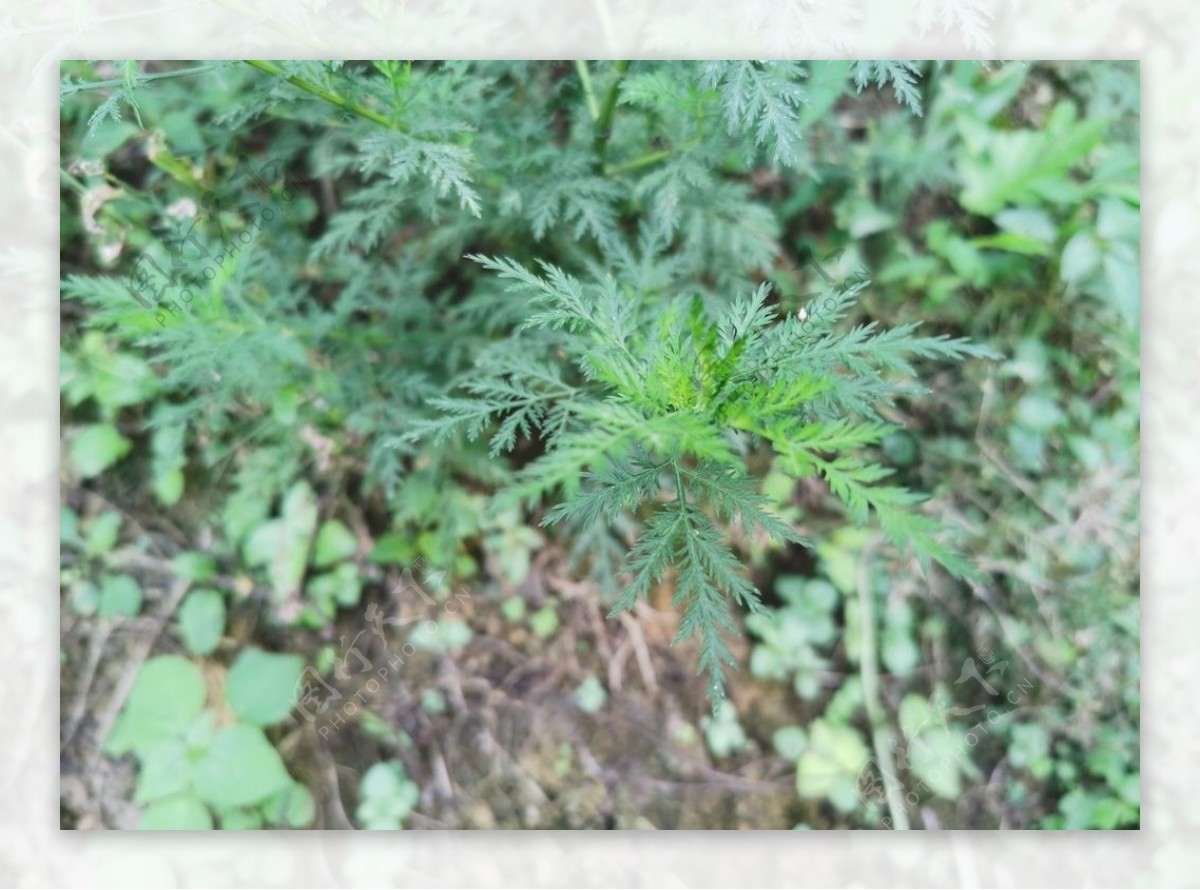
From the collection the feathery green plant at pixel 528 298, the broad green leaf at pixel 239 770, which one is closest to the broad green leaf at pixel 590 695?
the feathery green plant at pixel 528 298

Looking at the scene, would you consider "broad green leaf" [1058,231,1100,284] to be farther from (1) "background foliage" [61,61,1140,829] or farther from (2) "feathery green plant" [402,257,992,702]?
(2) "feathery green plant" [402,257,992,702]

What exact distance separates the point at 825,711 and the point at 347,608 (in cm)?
128

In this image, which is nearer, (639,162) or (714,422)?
(714,422)

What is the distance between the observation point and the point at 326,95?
1.49 metres

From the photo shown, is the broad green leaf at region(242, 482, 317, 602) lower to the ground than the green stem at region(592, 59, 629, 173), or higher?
lower

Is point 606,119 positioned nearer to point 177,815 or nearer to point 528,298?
point 528,298

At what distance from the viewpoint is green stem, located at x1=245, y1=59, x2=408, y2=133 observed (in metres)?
1.43

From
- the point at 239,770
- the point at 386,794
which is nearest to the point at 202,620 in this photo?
the point at 239,770

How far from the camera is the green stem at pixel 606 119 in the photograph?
1.66 m

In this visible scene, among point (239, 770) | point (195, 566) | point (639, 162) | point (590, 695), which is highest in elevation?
point (639, 162)

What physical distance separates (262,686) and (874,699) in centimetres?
158

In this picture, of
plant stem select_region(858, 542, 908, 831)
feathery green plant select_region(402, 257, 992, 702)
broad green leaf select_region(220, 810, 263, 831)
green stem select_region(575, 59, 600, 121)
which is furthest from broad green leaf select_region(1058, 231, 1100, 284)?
broad green leaf select_region(220, 810, 263, 831)

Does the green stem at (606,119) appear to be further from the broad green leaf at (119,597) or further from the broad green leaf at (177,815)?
the broad green leaf at (177,815)

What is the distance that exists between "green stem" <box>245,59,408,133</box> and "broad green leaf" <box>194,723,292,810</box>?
152cm
